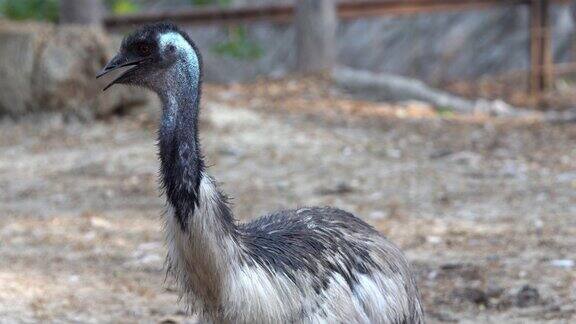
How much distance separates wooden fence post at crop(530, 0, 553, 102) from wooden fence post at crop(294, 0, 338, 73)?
2440mm

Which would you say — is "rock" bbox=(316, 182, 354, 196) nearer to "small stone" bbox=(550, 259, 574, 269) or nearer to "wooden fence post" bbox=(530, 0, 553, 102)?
"small stone" bbox=(550, 259, 574, 269)

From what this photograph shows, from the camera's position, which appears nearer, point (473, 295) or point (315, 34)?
point (473, 295)

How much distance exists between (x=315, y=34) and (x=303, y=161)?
4.22 m

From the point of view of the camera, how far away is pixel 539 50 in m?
13.9

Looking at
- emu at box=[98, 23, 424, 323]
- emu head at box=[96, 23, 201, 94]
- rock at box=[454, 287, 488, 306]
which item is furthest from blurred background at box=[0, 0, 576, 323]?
emu head at box=[96, 23, 201, 94]

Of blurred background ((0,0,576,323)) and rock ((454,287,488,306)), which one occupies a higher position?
blurred background ((0,0,576,323))

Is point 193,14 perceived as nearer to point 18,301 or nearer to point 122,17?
point 122,17

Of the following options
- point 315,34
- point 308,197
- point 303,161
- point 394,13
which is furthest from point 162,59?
point 394,13

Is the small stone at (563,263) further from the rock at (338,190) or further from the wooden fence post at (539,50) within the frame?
the wooden fence post at (539,50)

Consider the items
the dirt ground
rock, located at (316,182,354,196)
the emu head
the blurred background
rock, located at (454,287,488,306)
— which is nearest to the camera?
the emu head

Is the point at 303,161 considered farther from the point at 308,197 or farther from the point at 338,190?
the point at 308,197

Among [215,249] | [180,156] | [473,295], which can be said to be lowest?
[473,295]

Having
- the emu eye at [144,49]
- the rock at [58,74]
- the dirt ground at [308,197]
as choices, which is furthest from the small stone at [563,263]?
the rock at [58,74]

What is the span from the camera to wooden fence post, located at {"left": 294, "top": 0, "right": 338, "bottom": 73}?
14258 mm
